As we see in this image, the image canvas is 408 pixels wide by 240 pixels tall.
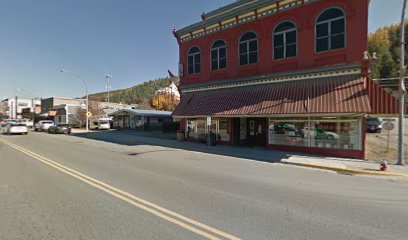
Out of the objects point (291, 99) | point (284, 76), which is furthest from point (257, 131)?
point (284, 76)

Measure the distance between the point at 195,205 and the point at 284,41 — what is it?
13.6 m

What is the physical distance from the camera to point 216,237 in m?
3.64

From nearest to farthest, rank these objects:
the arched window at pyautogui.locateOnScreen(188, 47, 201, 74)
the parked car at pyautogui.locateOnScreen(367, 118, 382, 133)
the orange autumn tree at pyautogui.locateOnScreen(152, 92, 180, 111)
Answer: the arched window at pyautogui.locateOnScreen(188, 47, 201, 74) → the parked car at pyautogui.locateOnScreen(367, 118, 382, 133) → the orange autumn tree at pyautogui.locateOnScreen(152, 92, 180, 111)

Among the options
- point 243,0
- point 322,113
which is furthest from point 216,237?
point 243,0

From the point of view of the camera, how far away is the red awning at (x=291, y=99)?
38.1ft

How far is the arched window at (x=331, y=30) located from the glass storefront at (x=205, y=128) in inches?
327

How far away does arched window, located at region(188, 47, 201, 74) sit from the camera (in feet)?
65.1

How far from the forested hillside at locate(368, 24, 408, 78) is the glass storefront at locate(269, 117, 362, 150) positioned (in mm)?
55861

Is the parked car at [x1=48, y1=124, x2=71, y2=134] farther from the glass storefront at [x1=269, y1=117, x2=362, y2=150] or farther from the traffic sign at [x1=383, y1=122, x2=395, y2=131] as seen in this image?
the traffic sign at [x1=383, y1=122, x2=395, y2=131]

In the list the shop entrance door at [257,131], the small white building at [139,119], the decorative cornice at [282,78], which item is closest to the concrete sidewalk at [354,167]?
the decorative cornice at [282,78]

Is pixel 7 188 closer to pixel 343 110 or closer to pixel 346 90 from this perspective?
pixel 343 110

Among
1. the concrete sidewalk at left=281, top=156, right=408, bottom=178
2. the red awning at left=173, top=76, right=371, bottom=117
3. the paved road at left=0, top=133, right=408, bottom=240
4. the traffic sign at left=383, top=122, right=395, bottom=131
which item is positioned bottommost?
the concrete sidewalk at left=281, top=156, right=408, bottom=178

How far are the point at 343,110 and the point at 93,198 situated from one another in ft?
38.7

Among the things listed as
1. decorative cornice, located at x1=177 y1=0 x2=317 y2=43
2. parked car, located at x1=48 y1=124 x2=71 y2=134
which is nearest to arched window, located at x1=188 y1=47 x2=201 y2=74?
decorative cornice, located at x1=177 y1=0 x2=317 y2=43
